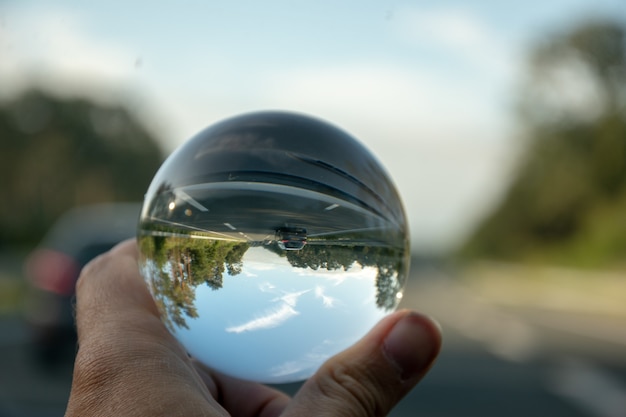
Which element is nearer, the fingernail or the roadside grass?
the fingernail

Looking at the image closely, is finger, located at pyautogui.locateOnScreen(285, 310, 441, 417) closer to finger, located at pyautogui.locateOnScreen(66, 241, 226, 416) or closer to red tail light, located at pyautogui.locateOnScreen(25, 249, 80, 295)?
finger, located at pyautogui.locateOnScreen(66, 241, 226, 416)

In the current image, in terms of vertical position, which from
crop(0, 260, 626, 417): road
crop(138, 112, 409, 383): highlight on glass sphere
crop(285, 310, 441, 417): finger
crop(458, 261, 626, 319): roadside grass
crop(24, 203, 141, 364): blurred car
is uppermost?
crop(138, 112, 409, 383): highlight on glass sphere

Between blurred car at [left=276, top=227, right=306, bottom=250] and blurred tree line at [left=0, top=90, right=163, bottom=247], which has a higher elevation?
blurred car at [left=276, top=227, right=306, bottom=250]

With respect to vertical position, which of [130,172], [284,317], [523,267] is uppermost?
[284,317]

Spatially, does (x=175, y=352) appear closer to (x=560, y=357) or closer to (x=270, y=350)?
(x=270, y=350)

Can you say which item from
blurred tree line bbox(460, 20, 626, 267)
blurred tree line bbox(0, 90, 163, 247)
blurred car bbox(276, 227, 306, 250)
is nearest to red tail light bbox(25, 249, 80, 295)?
blurred tree line bbox(0, 90, 163, 247)

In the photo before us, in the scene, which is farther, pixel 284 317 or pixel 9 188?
pixel 9 188

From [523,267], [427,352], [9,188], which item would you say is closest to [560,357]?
[427,352]

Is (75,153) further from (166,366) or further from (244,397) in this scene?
(166,366)
